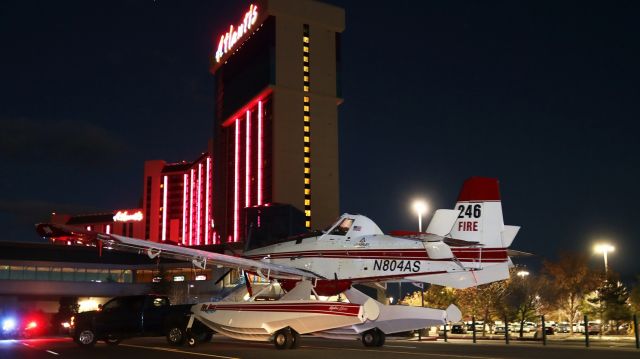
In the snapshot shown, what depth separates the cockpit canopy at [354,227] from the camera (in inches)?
802

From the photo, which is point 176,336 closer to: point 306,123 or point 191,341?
point 191,341

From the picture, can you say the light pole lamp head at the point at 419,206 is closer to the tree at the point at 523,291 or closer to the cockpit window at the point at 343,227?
the cockpit window at the point at 343,227

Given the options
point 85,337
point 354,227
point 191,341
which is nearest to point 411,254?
point 354,227

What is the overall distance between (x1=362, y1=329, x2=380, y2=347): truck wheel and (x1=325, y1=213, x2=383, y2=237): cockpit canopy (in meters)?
3.08

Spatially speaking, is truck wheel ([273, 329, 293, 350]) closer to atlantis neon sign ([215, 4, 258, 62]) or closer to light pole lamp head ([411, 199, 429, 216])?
light pole lamp head ([411, 199, 429, 216])

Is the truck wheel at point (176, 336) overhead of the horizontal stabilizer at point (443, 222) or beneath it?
beneath

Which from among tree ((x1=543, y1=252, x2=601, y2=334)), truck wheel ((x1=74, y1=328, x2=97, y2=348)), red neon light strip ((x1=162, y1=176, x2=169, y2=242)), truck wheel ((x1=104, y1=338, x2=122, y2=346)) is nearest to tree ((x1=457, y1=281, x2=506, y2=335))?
tree ((x1=543, y1=252, x2=601, y2=334))

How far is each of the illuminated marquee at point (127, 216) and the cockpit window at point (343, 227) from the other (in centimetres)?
17854

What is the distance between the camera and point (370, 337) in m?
19.8

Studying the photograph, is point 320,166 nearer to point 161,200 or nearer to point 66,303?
point 66,303

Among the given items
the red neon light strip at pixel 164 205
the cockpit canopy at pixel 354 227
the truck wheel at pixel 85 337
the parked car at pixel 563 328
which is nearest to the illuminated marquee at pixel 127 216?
the red neon light strip at pixel 164 205

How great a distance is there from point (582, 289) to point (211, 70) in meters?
111

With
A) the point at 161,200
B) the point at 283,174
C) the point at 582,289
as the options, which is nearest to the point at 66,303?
the point at 283,174

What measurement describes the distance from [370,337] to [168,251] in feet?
22.4
